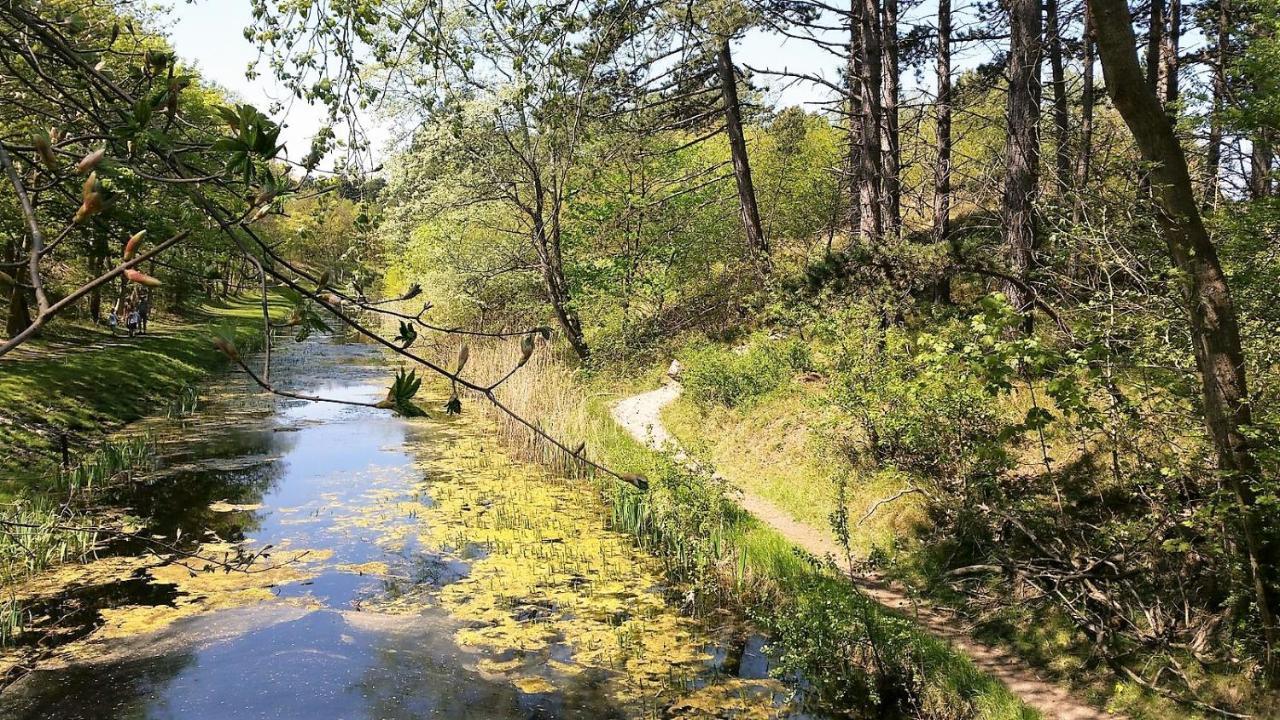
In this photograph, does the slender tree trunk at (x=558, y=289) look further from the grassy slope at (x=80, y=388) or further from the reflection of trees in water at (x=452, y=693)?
the reflection of trees in water at (x=452, y=693)

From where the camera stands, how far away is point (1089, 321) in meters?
5.79

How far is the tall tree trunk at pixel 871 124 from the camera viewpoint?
37.2 ft

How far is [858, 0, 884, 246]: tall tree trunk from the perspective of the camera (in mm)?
11352

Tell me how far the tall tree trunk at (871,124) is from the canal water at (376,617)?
17.0ft

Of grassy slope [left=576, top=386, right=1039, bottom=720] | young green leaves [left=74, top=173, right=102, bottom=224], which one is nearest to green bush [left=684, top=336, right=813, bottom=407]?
grassy slope [left=576, top=386, right=1039, bottom=720]

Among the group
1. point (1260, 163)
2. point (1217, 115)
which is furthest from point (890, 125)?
point (1217, 115)

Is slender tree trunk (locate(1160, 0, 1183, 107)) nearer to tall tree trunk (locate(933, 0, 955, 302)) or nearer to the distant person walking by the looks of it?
tall tree trunk (locate(933, 0, 955, 302))

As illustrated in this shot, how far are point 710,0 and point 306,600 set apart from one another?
25.4ft

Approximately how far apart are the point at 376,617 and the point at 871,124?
329 inches

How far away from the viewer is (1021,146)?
8977 mm

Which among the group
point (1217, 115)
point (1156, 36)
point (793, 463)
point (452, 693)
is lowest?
point (452, 693)

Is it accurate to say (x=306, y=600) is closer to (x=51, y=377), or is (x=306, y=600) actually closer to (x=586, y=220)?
(x=51, y=377)

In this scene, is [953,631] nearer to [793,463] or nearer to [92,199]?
[793,463]

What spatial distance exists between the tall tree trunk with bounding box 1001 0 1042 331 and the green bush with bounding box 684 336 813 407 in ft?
9.83
